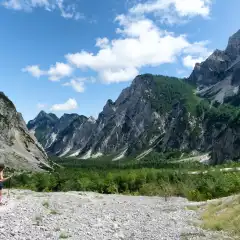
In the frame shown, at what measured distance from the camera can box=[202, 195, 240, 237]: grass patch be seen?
2334 cm

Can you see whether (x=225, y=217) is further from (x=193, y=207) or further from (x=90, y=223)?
(x=193, y=207)

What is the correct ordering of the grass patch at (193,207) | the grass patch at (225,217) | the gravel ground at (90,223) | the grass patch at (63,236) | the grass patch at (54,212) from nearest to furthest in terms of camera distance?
the grass patch at (63,236)
the gravel ground at (90,223)
the grass patch at (225,217)
the grass patch at (54,212)
the grass patch at (193,207)

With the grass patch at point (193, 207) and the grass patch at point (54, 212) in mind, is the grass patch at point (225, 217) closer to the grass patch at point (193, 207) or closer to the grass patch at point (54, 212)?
the grass patch at point (193, 207)

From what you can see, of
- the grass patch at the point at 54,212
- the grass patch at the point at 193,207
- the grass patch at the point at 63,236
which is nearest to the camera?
the grass patch at the point at 63,236

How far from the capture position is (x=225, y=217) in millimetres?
25406

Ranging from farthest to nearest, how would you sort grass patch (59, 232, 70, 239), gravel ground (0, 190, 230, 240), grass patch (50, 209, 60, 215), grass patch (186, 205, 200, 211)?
grass patch (186, 205, 200, 211), grass patch (50, 209, 60, 215), gravel ground (0, 190, 230, 240), grass patch (59, 232, 70, 239)

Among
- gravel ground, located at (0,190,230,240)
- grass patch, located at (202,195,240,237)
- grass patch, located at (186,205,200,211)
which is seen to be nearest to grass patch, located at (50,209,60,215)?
gravel ground, located at (0,190,230,240)

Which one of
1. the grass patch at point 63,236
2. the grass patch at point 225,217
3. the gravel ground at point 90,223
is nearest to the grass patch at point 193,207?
the gravel ground at point 90,223

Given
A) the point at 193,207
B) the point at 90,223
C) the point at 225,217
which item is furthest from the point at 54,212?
the point at 193,207

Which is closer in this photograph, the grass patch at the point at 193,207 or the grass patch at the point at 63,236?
the grass patch at the point at 63,236

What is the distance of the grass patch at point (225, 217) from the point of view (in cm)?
2334

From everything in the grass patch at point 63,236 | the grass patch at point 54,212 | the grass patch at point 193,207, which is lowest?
the grass patch at point 63,236

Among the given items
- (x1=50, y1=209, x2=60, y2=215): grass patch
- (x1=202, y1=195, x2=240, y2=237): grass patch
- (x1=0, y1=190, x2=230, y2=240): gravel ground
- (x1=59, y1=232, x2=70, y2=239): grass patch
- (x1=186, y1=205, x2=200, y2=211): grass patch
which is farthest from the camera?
(x1=186, y1=205, x2=200, y2=211): grass patch

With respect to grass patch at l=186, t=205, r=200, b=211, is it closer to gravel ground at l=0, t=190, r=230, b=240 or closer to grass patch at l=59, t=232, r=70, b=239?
gravel ground at l=0, t=190, r=230, b=240
